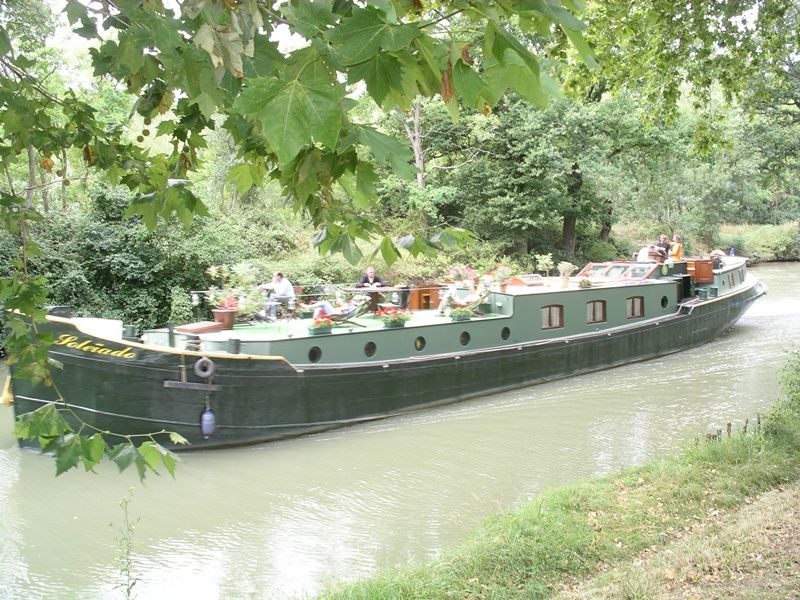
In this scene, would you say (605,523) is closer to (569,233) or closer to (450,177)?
(450,177)

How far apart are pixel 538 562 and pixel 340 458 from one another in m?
4.88

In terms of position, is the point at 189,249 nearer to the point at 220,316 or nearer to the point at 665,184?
the point at 220,316

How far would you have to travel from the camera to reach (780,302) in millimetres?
24312

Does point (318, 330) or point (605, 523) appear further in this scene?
point (318, 330)

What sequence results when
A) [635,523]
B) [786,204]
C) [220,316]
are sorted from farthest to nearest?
[786,204] < [220,316] < [635,523]

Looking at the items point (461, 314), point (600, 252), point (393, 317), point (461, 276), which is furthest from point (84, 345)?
point (600, 252)

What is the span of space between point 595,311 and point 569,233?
45.6ft

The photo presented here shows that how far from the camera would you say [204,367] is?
940 cm

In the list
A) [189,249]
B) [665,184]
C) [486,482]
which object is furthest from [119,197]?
[665,184]

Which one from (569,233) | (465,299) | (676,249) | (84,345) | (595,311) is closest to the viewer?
(84,345)

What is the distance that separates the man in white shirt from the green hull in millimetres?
1854

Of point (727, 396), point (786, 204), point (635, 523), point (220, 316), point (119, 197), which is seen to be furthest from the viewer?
point (786, 204)

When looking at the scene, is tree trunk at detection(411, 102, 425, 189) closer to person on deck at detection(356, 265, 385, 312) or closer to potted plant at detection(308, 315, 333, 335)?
person on deck at detection(356, 265, 385, 312)

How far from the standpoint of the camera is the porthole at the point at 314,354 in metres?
10.5
